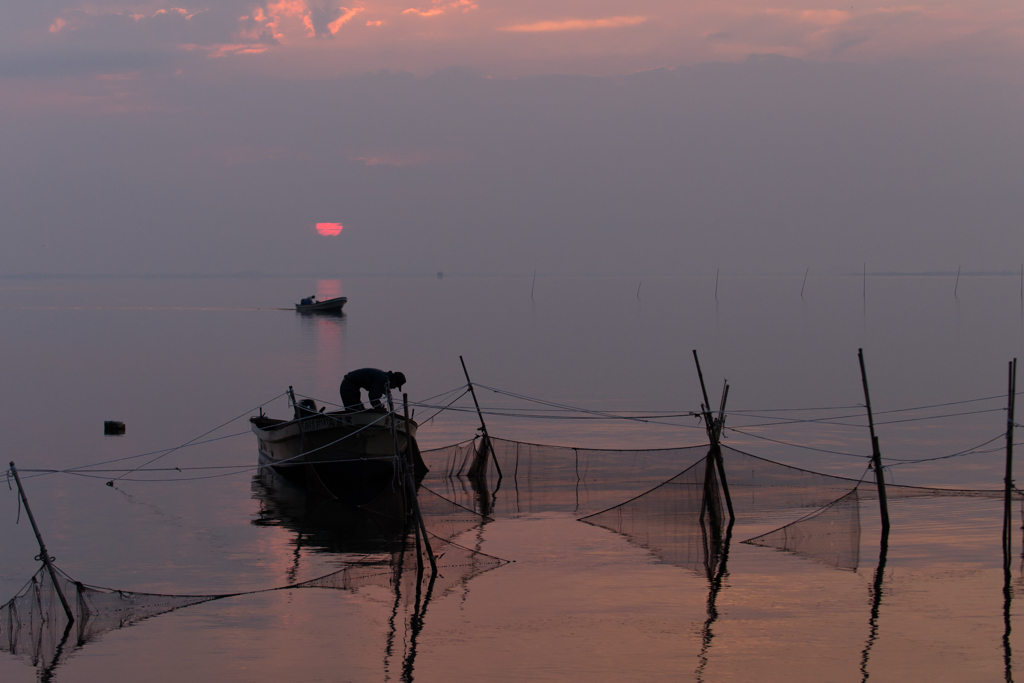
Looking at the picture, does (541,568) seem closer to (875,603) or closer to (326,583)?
(326,583)

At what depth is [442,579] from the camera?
12.0 m

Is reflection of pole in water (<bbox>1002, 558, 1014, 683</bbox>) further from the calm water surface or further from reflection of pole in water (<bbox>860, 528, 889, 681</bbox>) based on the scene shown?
reflection of pole in water (<bbox>860, 528, 889, 681</bbox>)

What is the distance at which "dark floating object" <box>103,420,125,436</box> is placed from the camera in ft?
87.6

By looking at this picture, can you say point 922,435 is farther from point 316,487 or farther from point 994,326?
point 994,326

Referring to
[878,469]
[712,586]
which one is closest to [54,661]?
[712,586]

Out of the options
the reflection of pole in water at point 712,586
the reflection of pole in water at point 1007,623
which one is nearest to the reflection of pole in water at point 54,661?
the reflection of pole in water at point 712,586

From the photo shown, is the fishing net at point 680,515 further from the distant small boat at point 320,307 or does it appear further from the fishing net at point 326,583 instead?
the distant small boat at point 320,307


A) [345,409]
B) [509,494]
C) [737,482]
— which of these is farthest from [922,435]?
[345,409]

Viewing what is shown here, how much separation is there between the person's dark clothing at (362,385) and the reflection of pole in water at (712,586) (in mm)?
7003

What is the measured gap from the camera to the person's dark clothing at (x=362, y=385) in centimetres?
1823

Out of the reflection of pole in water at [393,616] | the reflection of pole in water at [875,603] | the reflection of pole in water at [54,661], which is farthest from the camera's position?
the reflection of pole in water at [393,616]

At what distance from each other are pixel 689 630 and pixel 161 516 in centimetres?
974

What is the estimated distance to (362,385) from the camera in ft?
61.0

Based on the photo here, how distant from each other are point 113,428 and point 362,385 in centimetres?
1146
